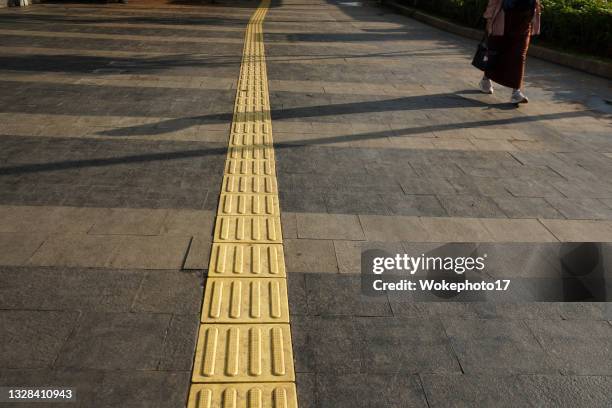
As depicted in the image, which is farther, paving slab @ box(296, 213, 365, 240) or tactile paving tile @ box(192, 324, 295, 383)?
paving slab @ box(296, 213, 365, 240)

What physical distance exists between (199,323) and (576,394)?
1917mm

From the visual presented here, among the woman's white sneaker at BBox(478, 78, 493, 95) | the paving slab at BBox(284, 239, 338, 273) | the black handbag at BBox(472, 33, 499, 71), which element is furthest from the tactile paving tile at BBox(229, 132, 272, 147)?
the woman's white sneaker at BBox(478, 78, 493, 95)

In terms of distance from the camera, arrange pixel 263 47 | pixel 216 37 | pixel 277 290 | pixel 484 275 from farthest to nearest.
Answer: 1. pixel 216 37
2. pixel 263 47
3. pixel 484 275
4. pixel 277 290

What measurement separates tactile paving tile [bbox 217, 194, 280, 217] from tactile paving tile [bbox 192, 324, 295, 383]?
134cm

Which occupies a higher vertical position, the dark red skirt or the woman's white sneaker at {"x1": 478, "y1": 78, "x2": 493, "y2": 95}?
the dark red skirt

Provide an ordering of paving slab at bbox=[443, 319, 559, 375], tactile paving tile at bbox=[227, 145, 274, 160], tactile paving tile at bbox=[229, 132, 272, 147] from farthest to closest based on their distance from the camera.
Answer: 1. tactile paving tile at bbox=[229, 132, 272, 147]
2. tactile paving tile at bbox=[227, 145, 274, 160]
3. paving slab at bbox=[443, 319, 559, 375]

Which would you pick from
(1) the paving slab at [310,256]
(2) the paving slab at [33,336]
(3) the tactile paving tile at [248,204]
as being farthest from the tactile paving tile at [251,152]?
(2) the paving slab at [33,336]

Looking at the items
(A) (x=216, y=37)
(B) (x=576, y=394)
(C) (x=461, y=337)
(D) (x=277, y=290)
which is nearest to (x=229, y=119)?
(D) (x=277, y=290)

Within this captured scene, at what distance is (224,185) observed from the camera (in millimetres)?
4402

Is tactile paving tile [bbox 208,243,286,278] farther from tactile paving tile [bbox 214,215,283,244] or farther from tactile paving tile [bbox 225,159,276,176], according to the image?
tactile paving tile [bbox 225,159,276,176]

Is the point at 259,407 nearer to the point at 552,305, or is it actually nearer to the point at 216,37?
the point at 552,305

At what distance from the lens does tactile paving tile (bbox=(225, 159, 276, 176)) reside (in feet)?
15.4

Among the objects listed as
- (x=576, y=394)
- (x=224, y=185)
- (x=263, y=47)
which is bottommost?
(x=576, y=394)

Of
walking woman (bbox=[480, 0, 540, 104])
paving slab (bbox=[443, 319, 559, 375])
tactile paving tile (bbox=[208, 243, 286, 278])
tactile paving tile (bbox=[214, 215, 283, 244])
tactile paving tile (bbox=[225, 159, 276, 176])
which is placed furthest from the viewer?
walking woman (bbox=[480, 0, 540, 104])
